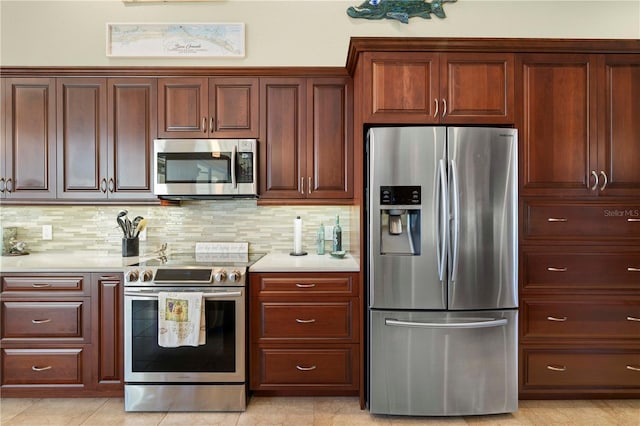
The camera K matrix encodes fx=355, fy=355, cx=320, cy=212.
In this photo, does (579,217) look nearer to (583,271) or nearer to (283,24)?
(583,271)

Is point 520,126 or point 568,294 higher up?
point 520,126

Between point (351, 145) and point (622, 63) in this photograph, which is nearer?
point (622, 63)

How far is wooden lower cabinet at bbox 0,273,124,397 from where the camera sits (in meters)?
2.30

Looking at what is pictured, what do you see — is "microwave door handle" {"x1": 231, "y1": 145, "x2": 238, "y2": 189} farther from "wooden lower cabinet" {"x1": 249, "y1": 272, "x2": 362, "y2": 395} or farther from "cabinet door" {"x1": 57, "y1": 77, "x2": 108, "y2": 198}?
"cabinet door" {"x1": 57, "y1": 77, "x2": 108, "y2": 198}

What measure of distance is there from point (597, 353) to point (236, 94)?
10.0ft

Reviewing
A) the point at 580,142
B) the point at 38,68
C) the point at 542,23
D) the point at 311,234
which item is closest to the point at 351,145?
the point at 311,234

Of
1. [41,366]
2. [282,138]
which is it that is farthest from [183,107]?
[41,366]

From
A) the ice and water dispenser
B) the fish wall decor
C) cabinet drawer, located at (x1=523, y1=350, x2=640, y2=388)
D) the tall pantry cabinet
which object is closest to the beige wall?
the fish wall decor

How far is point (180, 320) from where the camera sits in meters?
2.21

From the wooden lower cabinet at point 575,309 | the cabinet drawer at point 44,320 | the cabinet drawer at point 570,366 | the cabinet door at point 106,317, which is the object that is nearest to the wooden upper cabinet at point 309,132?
the cabinet door at point 106,317

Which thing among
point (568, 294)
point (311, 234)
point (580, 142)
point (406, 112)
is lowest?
point (568, 294)

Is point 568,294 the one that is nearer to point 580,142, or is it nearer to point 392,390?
point 580,142

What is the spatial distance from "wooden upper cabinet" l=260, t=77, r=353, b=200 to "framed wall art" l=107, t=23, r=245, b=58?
53cm

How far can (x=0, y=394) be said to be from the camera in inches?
92.3
